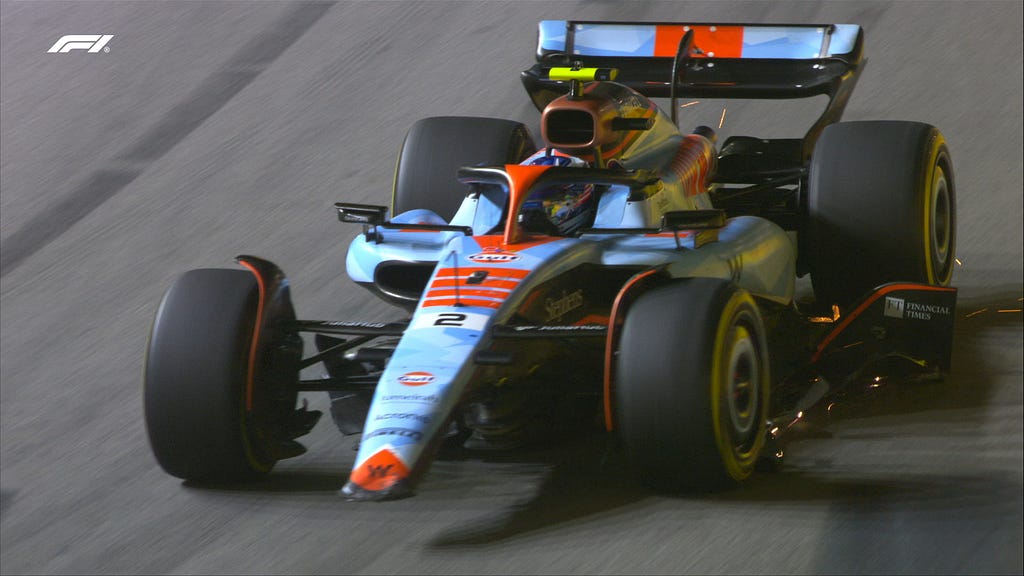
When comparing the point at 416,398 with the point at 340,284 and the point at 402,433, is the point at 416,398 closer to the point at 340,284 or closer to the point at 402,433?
the point at 402,433

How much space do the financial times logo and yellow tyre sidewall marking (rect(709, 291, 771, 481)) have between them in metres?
8.97

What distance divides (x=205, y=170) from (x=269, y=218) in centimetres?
115

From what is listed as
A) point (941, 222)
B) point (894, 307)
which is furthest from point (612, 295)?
point (941, 222)

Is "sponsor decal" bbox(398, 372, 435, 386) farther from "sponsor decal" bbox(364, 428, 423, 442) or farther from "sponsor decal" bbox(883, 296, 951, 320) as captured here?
"sponsor decal" bbox(883, 296, 951, 320)

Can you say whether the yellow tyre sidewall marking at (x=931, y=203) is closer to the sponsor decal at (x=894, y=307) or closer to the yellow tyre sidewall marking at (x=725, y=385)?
the sponsor decal at (x=894, y=307)

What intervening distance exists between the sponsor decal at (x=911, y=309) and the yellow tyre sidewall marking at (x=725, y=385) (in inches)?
47.5

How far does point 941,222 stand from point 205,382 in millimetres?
3993

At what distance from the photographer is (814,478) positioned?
595cm

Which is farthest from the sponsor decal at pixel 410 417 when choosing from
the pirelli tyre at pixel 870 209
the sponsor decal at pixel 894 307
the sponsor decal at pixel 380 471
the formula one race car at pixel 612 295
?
the pirelli tyre at pixel 870 209

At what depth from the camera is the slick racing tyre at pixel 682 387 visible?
18.1 feet

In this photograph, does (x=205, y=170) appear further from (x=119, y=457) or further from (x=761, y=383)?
(x=761, y=383)

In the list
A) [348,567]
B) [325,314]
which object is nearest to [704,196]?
[325,314]

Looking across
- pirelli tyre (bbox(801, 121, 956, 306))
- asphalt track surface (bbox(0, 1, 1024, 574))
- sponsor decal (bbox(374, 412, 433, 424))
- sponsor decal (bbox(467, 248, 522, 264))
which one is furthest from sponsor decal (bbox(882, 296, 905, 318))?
sponsor decal (bbox(374, 412, 433, 424))

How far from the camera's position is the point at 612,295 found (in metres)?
6.59
